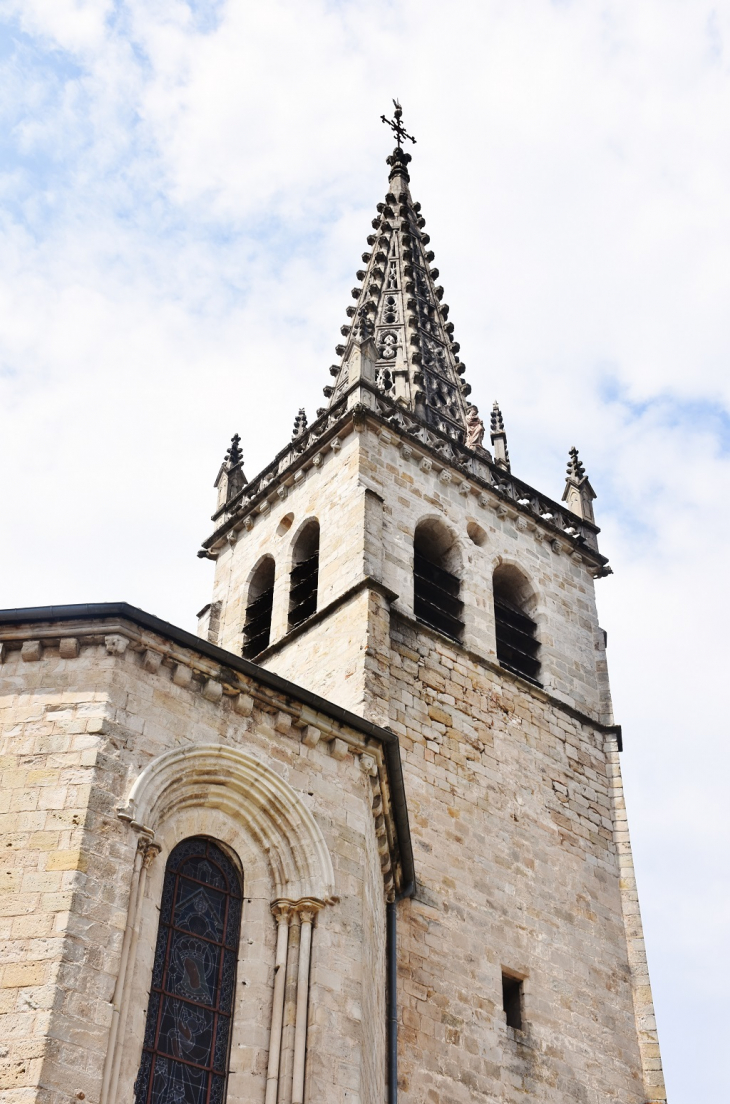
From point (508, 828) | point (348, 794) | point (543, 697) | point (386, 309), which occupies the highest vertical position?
point (386, 309)

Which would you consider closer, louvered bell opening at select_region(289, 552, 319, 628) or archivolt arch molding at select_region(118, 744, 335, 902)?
archivolt arch molding at select_region(118, 744, 335, 902)

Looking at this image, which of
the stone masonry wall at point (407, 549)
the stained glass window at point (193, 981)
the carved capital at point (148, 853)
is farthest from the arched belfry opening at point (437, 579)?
the carved capital at point (148, 853)

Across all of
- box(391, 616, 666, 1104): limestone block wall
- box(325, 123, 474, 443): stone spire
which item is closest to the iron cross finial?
box(325, 123, 474, 443): stone spire

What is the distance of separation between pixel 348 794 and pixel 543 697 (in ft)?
26.0

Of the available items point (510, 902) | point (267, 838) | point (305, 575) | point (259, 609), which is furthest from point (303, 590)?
point (267, 838)

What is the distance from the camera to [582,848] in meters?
18.5

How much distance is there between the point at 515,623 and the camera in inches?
835

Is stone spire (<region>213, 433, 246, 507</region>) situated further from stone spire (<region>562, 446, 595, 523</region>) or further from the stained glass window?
the stained glass window

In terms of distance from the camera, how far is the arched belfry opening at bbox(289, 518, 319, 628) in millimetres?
20562

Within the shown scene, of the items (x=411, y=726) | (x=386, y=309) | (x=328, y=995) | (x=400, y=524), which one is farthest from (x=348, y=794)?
(x=386, y=309)

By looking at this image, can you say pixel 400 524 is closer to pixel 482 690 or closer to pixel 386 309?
pixel 482 690

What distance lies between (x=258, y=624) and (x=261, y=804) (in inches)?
413

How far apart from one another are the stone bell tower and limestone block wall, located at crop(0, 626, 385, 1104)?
3170 millimetres

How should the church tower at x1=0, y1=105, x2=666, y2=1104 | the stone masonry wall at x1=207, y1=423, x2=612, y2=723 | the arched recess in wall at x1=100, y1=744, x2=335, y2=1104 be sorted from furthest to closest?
the stone masonry wall at x1=207, y1=423, x2=612, y2=723
the arched recess in wall at x1=100, y1=744, x2=335, y2=1104
the church tower at x1=0, y1=105, x2=666, y2=1104
